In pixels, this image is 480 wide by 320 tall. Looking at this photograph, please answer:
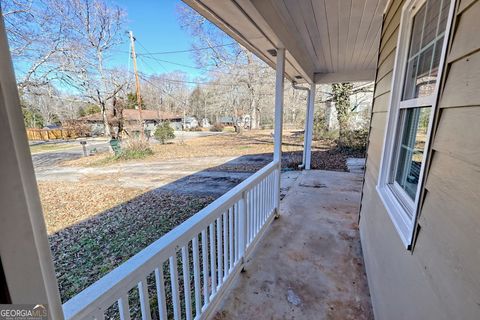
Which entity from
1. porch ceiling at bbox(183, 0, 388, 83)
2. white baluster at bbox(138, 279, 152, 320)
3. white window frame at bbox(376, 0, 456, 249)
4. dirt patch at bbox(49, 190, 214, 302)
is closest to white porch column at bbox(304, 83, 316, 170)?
porch ceiling at bbox(183, 0, 388, 83)

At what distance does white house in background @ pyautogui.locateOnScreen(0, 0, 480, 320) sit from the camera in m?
0.43

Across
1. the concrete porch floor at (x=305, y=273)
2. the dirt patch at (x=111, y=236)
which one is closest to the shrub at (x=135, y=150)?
the dirt patch at (x=111, y=236)

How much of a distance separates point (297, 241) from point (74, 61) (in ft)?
29.0

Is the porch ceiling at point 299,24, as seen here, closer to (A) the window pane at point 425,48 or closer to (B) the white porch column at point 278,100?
(B) the white porch column at point 278,100

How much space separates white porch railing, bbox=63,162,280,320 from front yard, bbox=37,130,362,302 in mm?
911

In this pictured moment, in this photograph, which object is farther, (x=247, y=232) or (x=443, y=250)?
(x=247, y=232)

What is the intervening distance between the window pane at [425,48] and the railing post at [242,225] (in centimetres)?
145

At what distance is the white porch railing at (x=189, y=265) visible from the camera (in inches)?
30.9

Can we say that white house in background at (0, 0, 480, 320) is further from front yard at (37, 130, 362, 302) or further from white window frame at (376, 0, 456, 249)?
front yard at (37, 130, 362, 302)

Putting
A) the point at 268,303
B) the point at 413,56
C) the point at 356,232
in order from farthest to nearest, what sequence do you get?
the point at 356,232, the point at 268,303, the point at 413,56

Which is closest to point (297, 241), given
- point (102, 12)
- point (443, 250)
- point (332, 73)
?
point (443, 250)

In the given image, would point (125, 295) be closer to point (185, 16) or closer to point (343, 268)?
point (343, 268)

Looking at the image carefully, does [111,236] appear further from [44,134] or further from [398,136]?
[398,136]

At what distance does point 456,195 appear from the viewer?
0.67 meters
